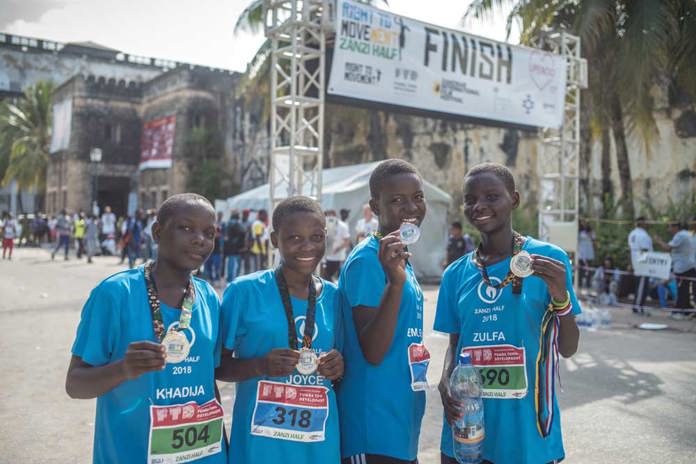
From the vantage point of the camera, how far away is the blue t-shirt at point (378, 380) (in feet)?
6.73

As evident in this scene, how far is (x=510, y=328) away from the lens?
2.12 metres

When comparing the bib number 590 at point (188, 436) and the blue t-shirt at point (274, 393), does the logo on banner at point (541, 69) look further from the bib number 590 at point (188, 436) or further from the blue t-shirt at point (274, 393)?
the bib number 590 at point (188, 436)

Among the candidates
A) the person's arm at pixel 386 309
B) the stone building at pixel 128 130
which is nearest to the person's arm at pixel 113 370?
the person's arm at pixel 386 309

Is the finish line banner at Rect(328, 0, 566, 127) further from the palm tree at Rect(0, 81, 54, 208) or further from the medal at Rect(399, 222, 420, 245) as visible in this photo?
the palm tree at Rect(0, 81, 54, 208)

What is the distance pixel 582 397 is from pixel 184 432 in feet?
13.6

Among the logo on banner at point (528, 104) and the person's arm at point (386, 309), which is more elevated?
the logo on banner at point (528, 104)

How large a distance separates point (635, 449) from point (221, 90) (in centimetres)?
2667

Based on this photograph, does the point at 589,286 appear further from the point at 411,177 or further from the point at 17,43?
the point at 17,43

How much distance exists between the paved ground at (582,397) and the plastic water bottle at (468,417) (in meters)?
1.69

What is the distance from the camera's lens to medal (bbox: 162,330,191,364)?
5.90ft

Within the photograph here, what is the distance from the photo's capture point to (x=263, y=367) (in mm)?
1928

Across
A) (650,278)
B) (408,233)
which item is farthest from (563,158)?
(408,233)

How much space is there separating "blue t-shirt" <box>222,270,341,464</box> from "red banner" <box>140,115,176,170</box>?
27.5 metres

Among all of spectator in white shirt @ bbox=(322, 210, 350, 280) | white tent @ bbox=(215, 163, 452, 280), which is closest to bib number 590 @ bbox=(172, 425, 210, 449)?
spectator in white shirt @ bbox=(322, 210, 350, 280)
